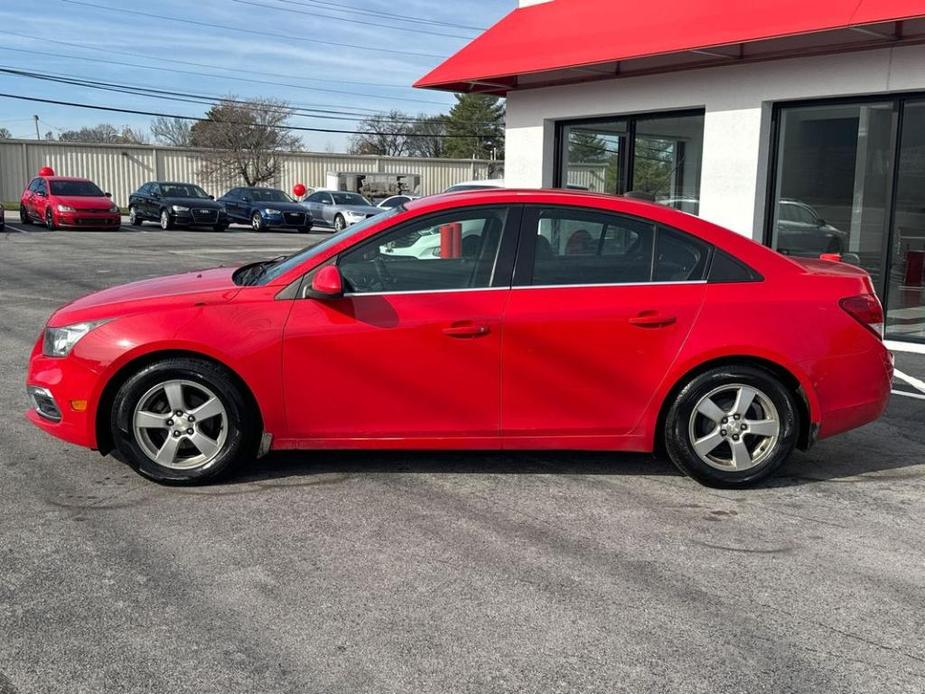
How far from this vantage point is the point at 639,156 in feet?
38.0

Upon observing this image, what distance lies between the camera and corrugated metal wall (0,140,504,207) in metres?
42.2

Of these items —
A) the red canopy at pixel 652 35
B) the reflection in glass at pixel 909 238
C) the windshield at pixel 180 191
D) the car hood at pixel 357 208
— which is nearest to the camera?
the red canopy at pixel 652 35

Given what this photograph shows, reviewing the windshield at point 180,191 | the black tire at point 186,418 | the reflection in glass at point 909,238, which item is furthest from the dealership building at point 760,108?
the windshield at point 180,191

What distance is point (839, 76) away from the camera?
9.30m

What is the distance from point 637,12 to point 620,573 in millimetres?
8566

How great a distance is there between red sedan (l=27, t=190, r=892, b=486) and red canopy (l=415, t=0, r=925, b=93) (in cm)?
442

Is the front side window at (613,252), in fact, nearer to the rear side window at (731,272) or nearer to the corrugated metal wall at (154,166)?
the rear side window at (731,272)

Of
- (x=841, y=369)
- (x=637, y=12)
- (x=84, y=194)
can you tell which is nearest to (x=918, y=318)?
(x=637, y=12)

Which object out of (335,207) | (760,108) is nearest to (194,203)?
(335,207)

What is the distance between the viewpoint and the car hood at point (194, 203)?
28.7 metres

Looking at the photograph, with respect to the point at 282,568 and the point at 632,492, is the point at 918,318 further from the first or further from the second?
the point at 282,568

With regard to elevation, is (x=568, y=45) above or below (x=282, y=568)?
above

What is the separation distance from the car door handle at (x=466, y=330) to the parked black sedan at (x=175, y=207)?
25589mm

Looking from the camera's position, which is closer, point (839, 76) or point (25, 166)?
point (839, 76)
